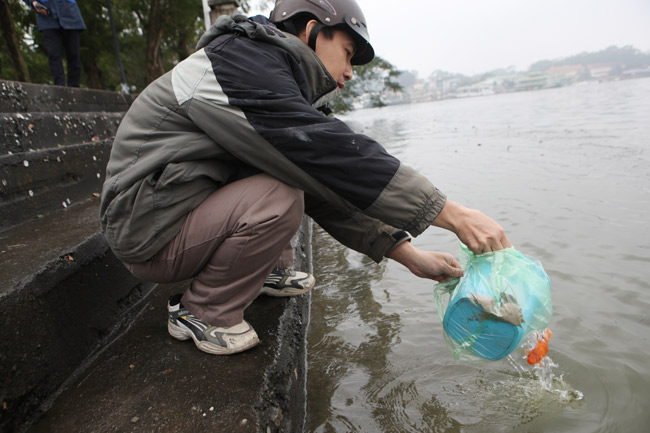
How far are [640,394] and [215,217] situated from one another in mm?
2062

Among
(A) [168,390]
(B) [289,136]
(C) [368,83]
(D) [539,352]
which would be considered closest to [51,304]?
(A) [168,390]

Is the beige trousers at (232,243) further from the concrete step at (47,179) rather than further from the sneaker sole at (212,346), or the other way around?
the concrete step at (47,179)

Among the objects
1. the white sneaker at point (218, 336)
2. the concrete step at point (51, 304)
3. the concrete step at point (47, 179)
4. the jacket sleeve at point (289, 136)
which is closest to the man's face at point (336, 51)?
the jacket sleeve at point (289, 136)

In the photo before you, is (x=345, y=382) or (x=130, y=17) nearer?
(x=345, y=382)

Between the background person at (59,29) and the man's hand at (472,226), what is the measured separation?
21.2 feet

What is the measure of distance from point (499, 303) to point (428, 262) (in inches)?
16.8

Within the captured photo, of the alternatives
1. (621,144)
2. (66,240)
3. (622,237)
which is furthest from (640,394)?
(621,144)

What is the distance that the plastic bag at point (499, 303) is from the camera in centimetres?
159

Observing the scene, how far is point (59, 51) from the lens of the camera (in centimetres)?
644

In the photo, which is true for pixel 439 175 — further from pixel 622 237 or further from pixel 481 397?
pixel 481 397

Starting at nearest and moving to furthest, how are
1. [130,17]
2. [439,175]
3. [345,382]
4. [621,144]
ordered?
[345,382] → [439,175] → [621,144] → [130,17]

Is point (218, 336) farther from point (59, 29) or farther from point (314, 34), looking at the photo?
point (59, 29)

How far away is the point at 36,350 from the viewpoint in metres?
1.56

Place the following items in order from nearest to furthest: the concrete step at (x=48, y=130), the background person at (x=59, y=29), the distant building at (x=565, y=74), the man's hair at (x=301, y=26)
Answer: the man's hair at (x=301, y=26) → the concrete step at (x=48, y=130) → the background person at (x=59, y=29) → the distant building at (x=565, y=74)
